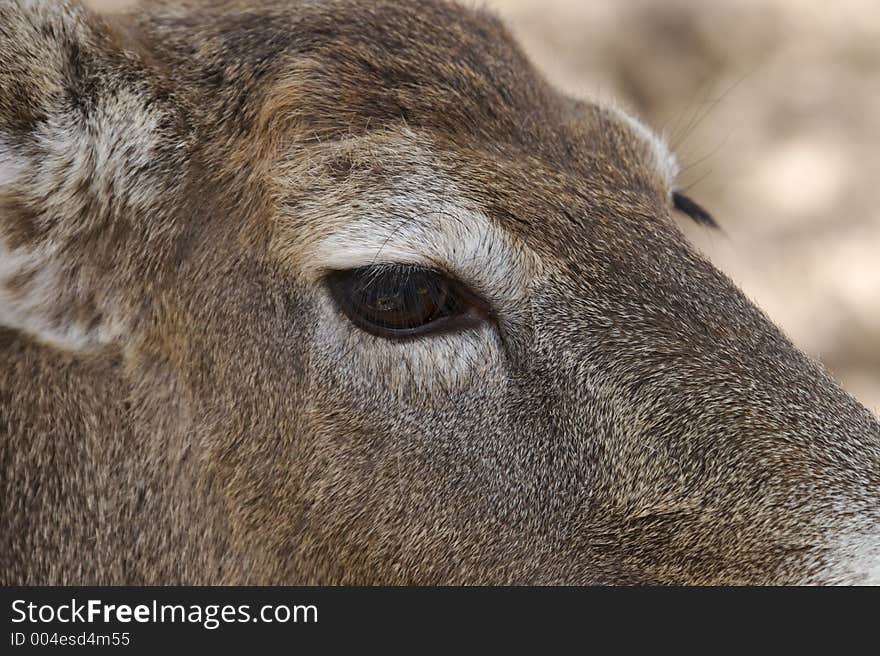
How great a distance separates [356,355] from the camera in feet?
10.7

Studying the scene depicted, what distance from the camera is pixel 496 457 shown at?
3248 mm

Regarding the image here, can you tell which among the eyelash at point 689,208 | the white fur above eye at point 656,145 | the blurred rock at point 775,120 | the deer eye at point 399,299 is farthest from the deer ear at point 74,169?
the blurred rock at point 775,120

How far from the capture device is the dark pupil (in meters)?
3.21

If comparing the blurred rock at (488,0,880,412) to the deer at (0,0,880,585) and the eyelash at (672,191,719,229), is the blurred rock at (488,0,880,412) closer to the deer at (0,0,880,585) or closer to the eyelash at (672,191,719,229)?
the eyelash at (672,191,719,229)

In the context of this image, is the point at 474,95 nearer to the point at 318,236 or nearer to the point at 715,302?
the point at 318,236

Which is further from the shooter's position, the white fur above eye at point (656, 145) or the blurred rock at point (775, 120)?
the blurred rock at point (775, 120)

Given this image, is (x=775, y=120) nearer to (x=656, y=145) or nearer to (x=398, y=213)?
(x=656, y=145)

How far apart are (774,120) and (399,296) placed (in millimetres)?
6252

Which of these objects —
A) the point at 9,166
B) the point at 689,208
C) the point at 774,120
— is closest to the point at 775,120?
the point at 774,120

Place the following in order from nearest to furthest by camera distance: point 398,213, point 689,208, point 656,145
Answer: point 398,213, point 656,145, point 689,208

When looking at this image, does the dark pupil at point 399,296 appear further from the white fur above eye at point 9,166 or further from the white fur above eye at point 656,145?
the white fur above eye at point 656,145

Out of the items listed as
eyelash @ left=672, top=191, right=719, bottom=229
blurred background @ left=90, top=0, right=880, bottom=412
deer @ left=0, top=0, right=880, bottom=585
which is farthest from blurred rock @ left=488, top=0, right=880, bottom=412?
deer @ left=0, top=0, right=880, bottom=585

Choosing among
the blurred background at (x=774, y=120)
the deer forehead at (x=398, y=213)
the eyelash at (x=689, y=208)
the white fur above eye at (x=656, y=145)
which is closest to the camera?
the deer forehead at (x=398, y=213)

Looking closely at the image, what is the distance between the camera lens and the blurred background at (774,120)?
7.77m
